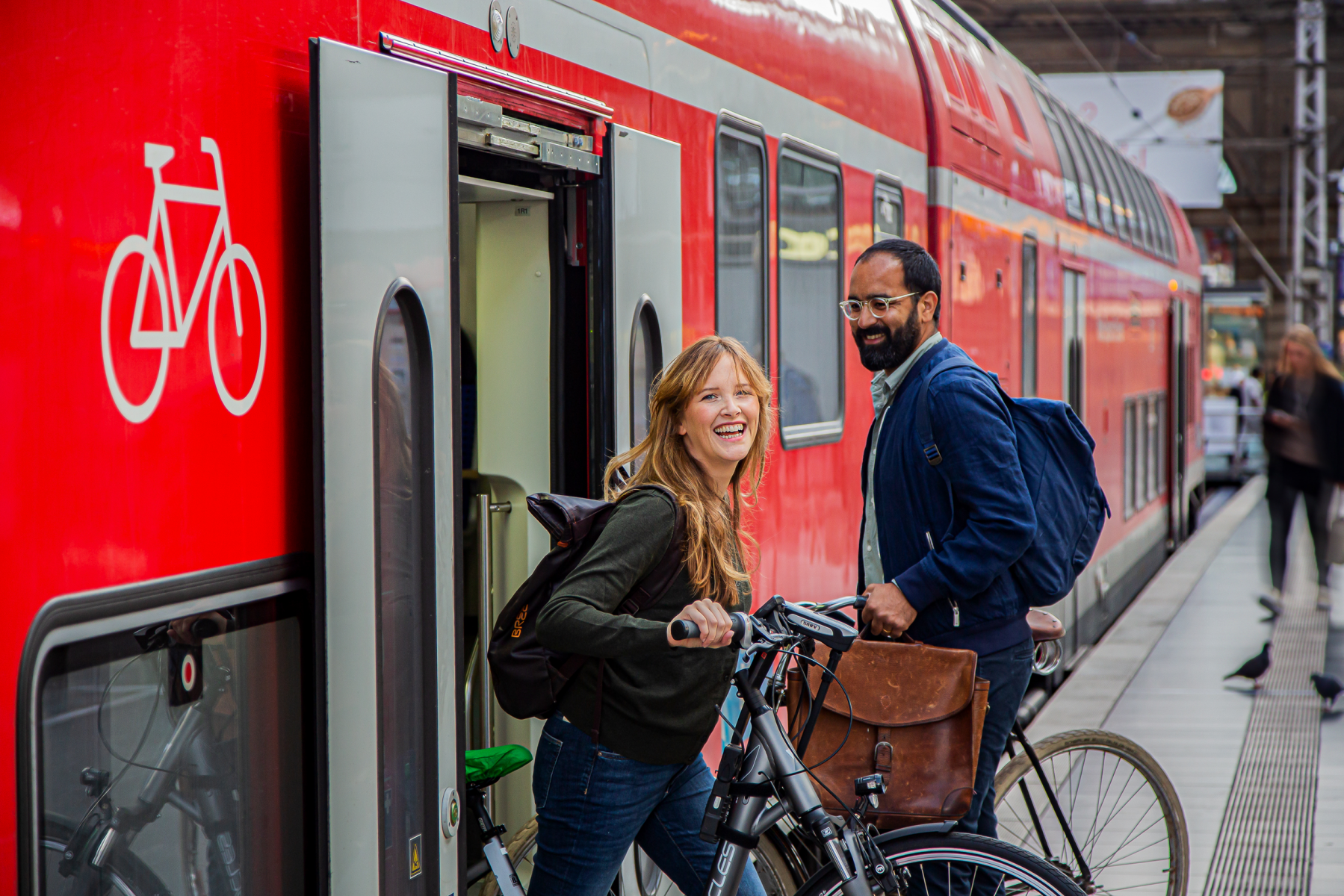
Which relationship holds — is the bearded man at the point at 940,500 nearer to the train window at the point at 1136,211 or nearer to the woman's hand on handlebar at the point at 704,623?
the woman's hand on handlebar at the point at 704,623

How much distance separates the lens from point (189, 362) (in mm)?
1921

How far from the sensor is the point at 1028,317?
25.0 feet

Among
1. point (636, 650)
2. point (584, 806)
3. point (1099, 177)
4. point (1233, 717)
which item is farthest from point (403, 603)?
point (1099, 177)

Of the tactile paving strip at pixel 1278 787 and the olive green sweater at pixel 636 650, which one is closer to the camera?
the olive green sweater at pixel 636 650

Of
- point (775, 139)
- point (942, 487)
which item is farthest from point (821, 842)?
point (775, 139)

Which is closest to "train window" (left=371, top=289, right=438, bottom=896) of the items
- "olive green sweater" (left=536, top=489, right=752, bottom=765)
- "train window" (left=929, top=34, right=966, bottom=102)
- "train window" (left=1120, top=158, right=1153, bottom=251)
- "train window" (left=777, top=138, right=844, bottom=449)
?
"olive green sweater" (left=536, top=489, right=752, bottom=765)

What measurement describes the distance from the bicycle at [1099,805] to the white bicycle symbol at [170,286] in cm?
221

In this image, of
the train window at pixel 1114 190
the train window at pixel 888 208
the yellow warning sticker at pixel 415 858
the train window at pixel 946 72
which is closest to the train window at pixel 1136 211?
the train window at pixel 1114 190

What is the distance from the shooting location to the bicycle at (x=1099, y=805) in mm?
3660

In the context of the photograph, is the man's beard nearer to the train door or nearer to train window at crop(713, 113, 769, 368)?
train window at crop(713, 113, 769, 368)

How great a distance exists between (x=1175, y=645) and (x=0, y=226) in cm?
830

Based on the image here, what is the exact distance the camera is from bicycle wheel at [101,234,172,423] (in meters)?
1.77

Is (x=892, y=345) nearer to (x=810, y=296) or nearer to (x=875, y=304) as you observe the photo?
(x=875, y=304)

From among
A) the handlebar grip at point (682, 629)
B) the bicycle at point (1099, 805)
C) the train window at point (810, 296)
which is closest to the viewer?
the handlebar grip at point (682, 629)
